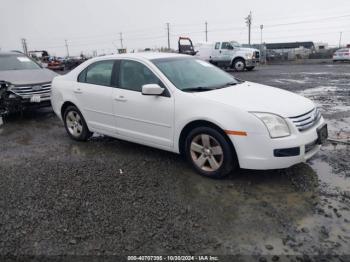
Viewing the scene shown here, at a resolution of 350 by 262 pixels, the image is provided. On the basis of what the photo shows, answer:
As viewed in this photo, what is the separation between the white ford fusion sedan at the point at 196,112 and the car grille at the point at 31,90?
2825 mm

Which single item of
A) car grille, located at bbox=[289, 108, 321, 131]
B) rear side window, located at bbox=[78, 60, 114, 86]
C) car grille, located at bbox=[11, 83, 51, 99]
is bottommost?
car grille, located at bbox=[11, 83, 51, 99]

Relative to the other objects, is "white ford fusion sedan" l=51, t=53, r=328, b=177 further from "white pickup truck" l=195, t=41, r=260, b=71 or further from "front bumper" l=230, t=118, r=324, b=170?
"white pickup truck" l=195, t=41, r=260, b=71

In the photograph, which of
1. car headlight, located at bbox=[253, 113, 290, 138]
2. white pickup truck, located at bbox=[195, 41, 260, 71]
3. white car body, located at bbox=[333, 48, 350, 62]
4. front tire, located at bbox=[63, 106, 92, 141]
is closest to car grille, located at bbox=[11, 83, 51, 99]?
front tire, located at bbox=[63, 106, 92, 141]

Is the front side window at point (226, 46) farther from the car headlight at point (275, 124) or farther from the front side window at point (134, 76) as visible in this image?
the car headlight at point (275, 124)

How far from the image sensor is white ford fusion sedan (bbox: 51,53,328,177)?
151 inches

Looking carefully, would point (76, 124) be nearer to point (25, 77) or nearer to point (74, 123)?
point (74, 123)

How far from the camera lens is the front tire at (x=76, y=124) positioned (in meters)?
6.03

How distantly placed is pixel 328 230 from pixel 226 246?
0.99 metres

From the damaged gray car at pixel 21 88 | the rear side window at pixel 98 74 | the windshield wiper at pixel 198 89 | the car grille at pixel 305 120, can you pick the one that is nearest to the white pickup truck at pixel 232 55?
the damaged gray car at pixel 21 88

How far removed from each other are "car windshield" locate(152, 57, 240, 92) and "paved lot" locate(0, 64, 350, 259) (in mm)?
1153

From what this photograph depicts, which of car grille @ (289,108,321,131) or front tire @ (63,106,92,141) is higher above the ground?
car grille @ (289,108,321,131)

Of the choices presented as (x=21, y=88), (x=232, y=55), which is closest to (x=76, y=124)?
(x=21, y=88)

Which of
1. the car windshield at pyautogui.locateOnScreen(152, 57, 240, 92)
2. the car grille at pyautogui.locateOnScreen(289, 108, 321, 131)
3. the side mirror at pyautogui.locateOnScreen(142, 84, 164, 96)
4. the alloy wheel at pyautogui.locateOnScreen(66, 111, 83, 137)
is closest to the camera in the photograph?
the car grille at pyautogui.locateOnScreen(289, 108, 321, 131)

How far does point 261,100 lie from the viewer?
4145 millimetres
